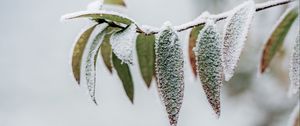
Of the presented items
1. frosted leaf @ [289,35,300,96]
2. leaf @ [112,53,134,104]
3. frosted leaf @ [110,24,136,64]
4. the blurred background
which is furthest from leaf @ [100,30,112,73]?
the blurred background

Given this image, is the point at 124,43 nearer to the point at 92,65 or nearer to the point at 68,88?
the point at 92,65

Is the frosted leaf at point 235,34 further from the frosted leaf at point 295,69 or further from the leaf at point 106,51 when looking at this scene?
the leaf at point 106,51

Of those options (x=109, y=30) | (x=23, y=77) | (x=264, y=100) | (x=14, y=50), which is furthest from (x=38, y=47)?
(x=109, y=30)

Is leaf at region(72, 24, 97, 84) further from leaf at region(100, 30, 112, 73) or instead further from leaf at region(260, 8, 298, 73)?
leaf at region(260, 8, 298, 73)

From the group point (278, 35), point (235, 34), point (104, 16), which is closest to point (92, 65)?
point (104, 16)

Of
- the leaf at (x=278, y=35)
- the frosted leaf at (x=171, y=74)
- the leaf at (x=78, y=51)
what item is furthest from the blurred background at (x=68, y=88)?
the frosted leaf at (x=171, y=74)

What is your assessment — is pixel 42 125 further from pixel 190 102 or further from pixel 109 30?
pixel 109 30

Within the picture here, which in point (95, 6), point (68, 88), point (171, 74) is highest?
point (68, 88)
